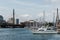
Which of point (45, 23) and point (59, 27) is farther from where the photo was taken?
point (45, 23)

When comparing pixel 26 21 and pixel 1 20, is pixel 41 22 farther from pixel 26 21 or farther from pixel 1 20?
pixel 1 20

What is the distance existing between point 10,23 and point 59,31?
47.9m

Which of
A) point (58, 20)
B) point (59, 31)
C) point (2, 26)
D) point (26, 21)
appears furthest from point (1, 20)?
point (59, 31)

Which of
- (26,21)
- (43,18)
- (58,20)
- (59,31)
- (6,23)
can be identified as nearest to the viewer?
(59,31)

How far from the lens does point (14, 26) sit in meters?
96.4

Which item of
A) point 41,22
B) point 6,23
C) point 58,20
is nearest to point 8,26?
point 6,23

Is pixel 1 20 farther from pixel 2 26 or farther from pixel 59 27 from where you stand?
pixel 59 27

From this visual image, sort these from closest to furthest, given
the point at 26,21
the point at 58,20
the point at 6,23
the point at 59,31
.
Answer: the point at 59,31, the point at 58,20, the point at 26,21, the point at 6,23

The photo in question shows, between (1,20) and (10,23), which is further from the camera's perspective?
(1,20)

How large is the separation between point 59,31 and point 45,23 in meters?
16.0

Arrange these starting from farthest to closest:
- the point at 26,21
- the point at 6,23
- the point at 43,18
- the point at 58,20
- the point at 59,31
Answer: the point at 6,23 → the point at 26,21 → the point at 43,18 → the point at 58,20 → the point at 59,31

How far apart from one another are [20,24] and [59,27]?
166ft

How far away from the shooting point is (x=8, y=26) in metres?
102

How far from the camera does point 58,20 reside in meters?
60.0
